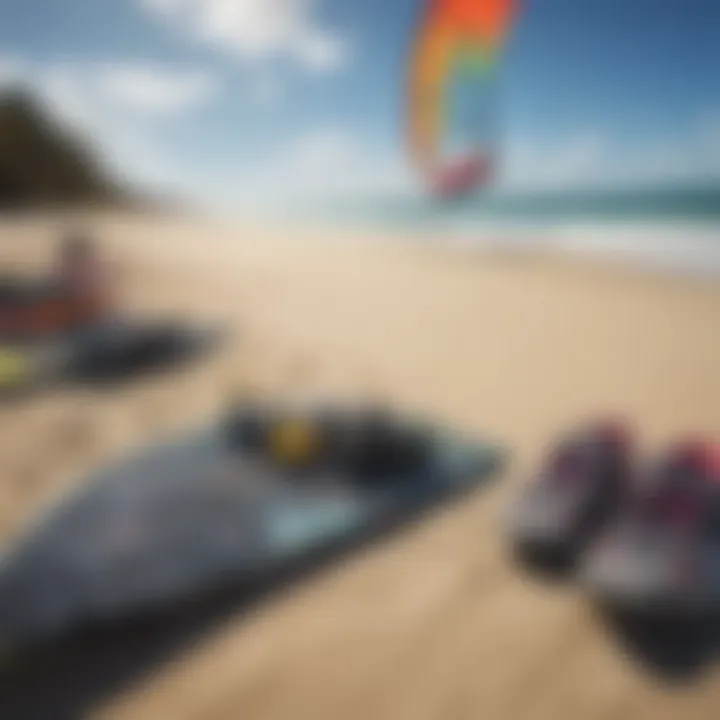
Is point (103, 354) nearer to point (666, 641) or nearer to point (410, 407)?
point (410, 407)

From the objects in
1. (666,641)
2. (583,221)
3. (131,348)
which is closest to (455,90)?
(583,221)

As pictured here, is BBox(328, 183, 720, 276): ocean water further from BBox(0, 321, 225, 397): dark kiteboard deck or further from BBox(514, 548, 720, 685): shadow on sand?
BBox(514, 548, 720, 685): shadow on sand

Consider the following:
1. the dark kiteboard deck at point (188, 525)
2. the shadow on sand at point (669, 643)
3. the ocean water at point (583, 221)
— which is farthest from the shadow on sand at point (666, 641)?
the ocean water at point (583, 221)

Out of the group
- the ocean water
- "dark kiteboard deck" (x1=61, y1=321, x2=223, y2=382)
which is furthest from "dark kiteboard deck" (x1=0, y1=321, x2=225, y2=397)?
the ocean water

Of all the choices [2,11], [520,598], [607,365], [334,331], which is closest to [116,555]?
[520,598]

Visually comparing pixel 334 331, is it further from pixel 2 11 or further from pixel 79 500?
pixel 2 11
